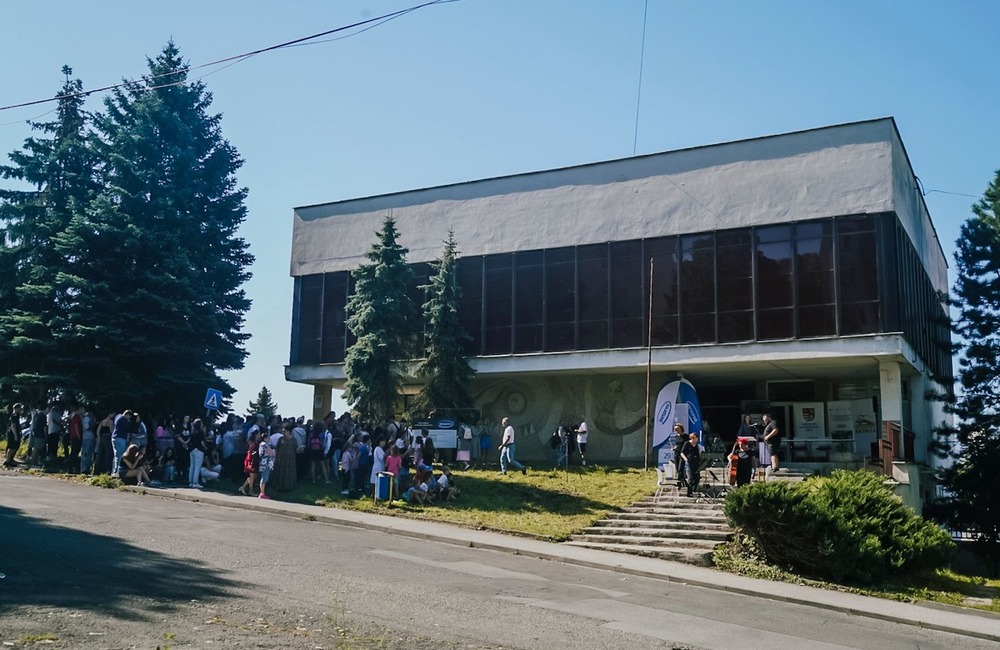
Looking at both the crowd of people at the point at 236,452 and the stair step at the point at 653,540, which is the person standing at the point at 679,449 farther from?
the crowd of people at the point at 236,452

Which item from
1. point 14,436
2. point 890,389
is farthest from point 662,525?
point 14,436

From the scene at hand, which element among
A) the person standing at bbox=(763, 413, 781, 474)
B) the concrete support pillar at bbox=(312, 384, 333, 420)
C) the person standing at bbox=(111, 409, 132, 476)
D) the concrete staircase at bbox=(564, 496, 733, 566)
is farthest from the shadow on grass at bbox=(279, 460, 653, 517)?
the concrete support pillar at bbox=(312, 384, 333, 420)

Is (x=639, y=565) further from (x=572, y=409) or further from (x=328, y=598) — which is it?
(x=572, y=409)

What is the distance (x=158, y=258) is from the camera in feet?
91.2

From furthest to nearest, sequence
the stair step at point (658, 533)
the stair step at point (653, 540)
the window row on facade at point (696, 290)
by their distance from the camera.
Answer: the window row on facade at point (696, 290)
the stair step at point (658, 533)
the stair step at point (653, 540)

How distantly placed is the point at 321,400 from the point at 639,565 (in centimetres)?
2328

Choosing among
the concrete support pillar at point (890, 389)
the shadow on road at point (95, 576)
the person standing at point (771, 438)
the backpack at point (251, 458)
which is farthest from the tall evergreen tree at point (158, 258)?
the concrete support pillar at point (890, 389)

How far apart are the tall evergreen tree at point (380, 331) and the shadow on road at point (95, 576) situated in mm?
16524

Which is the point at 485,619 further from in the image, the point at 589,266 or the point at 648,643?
the point at 589,266

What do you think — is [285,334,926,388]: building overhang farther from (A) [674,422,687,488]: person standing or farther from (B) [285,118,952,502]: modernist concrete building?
(A) [674,422,687,488]: person standing

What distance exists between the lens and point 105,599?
963cm

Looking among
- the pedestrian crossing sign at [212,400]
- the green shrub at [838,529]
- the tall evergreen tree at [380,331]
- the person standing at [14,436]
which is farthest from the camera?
the tall evergreen tree at [380,331]

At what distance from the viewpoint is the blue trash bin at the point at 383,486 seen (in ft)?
70.8

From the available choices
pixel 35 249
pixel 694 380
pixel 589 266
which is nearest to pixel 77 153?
pixel 35 249
